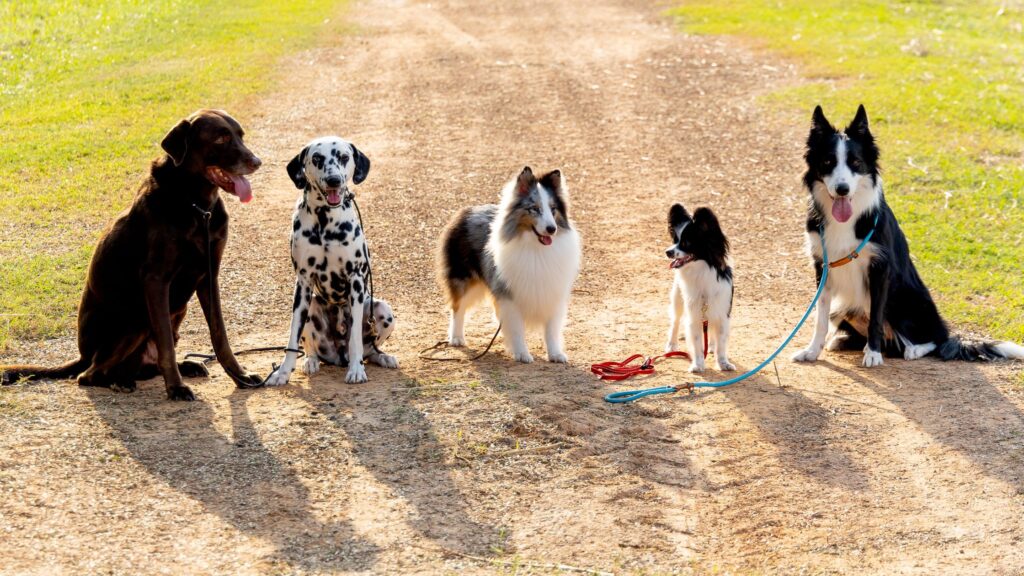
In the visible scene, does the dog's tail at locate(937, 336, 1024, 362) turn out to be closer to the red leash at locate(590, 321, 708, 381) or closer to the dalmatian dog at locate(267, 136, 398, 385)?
the red leash at locate(590, 321, 708, 381)

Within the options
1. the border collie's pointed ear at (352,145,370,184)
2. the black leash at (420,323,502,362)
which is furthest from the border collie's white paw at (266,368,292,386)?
the border collie's pointed ear at (352,145,370,184)

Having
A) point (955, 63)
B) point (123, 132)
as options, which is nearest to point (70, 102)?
point (123, 132)

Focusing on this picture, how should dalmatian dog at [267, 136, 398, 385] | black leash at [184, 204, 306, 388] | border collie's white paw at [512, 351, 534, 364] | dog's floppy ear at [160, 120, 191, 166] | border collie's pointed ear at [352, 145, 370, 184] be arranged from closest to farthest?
1. dog's floppy ear at [160, 120, 191, 166]
2. black leash at [184, 204, 306, 388]
3. dalmatian dog at [267, 136, 398, 385]
4. border collie's pointed ear at [352, 145, 370, 184]
5. border collie's white paw at [512, 351, 534, 364]

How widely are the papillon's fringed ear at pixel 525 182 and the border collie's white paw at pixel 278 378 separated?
213 centimetres

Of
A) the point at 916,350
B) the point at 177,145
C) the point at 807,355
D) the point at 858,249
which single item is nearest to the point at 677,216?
the point at 858,249

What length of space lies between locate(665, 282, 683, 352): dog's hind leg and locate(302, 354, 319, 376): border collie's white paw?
8.95 ft

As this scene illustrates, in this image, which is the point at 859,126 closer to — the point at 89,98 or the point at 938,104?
the point at 938,104

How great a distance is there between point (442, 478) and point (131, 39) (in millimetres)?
17356

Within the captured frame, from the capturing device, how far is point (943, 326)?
864cm

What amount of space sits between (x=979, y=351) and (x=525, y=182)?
364 cm

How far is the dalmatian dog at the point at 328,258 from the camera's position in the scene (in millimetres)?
7586

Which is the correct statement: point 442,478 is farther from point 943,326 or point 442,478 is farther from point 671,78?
point 671,78

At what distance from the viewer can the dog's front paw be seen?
311 inches

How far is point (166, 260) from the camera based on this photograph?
7238 mm
